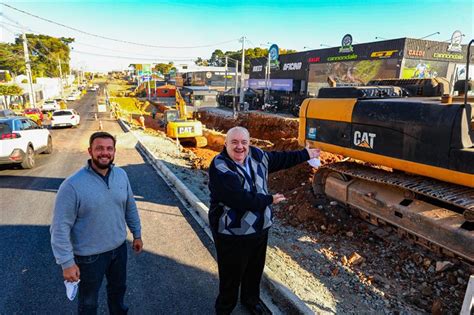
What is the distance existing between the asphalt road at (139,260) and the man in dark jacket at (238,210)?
619 mm

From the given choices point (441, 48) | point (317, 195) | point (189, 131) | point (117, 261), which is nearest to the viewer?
point (117, 261)

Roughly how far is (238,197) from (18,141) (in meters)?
9.19

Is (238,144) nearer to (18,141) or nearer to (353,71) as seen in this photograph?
(18,141)

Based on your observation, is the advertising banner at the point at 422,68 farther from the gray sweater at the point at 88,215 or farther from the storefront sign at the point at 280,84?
the gray sweater at the point at 88,215

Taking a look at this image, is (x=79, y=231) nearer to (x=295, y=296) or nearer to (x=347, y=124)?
(x=295, y=296)

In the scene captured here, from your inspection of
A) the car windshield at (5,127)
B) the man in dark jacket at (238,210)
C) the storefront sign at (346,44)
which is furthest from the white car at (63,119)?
the storefront sign at (346,44)

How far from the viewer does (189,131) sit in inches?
640

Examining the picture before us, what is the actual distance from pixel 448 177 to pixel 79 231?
13.5 feet

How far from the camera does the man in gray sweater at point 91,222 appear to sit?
244cm

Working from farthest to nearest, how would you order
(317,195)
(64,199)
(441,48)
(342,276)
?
1. (441,48)
2. (317,195)
3. (342,276)
4. (64,199)

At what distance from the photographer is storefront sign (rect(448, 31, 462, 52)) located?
92.0 feet

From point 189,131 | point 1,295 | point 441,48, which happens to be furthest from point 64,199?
point 441,48

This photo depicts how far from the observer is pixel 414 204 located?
14.9 ft

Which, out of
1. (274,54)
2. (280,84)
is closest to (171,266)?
(280,84)
